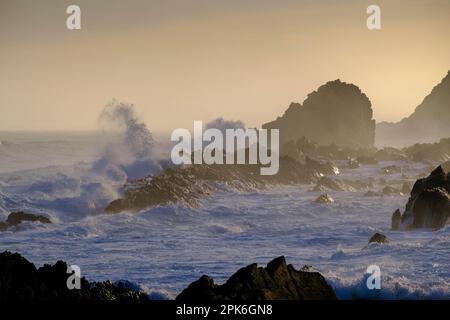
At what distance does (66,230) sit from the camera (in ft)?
94.6

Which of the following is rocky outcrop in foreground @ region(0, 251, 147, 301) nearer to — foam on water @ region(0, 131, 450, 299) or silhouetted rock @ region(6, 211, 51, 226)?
foam on water @ region(0, 131, 450, 299)

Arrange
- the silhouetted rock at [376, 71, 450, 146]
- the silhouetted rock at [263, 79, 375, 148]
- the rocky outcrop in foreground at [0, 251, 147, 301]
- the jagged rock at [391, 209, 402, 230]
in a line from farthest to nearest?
the silhouetted rock at [376, 71, 450, 146] → the silhouetted rock at [263, 79, 375, 148] → the jagged rock at [391, 209, 402, 230] → the rocky outcrop in foreground at [0, 251, 147, 301]

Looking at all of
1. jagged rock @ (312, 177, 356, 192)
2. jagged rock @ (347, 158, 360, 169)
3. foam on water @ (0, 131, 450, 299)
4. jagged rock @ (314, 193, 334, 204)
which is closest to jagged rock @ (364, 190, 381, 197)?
foam on water @ (0, 131, 450, 299)

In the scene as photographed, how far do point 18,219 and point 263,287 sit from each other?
19.2m

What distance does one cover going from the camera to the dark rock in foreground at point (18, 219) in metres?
29.0

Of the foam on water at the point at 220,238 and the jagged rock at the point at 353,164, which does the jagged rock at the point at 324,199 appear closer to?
the foam on water at the point at 220,238

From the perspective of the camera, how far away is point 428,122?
118m

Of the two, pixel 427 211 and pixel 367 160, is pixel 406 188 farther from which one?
pixel 367 160

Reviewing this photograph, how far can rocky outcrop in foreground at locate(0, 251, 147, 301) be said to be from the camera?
13523 millimetres

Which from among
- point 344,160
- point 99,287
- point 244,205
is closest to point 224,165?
point 244,205

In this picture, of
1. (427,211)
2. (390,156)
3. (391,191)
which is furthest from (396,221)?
(390,156)

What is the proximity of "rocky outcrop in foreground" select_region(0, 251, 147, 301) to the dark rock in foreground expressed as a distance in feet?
49.4

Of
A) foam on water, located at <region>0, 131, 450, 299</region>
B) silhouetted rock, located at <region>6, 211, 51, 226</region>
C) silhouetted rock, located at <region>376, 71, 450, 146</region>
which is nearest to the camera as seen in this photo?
foam on water, located at <region>0, 131, 450, 299</region>

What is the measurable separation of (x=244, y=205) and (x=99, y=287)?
2296 cm
